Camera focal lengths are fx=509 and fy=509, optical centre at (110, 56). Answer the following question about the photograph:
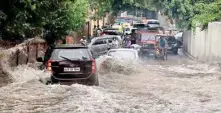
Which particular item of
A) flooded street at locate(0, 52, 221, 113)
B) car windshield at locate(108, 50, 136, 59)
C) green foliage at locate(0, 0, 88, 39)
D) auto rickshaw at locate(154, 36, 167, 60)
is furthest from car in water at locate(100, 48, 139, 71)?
auto rickshaw at locate(154, 36, 167, 60)

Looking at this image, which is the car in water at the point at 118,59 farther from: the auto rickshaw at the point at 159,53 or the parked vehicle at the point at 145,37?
the parked vehicle at the point at 145,37

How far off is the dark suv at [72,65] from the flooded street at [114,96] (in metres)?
0.44

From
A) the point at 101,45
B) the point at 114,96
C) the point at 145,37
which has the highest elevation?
the point at 145,37

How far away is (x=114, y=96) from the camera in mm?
14672

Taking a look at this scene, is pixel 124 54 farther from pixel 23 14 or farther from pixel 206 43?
pixel 206 43

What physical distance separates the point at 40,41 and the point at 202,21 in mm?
10158

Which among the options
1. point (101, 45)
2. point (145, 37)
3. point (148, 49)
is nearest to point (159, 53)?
point (148, 49)

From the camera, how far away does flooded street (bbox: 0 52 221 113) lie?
41.5 ft

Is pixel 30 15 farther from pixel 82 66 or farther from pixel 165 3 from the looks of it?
pixel 165 3

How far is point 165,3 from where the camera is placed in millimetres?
40438

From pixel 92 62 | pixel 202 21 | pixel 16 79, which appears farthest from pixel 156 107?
pixel 202 21

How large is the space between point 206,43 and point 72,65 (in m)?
17.4

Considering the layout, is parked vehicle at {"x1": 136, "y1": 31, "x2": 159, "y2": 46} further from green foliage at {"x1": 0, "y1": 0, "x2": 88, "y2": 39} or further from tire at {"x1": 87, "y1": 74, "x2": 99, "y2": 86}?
A: tire at {"x1": 87, "y1": 74, "x2": 99, "y2": 86}

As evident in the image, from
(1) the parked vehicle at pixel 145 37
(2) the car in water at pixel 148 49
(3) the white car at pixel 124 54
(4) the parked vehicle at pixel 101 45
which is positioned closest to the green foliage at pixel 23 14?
(3) the white car at pixel 124 54
